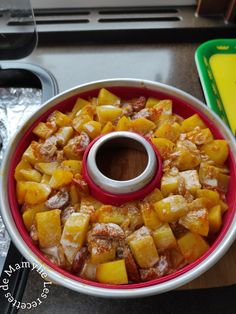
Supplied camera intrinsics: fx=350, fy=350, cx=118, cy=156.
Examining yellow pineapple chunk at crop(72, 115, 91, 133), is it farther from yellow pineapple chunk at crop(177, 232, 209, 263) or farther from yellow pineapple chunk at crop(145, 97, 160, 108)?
yellow pineapple chunk at crop(177, 232, 209, 263)

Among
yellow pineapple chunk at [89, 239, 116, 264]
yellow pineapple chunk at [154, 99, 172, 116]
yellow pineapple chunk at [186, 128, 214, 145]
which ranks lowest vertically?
yellow pineapple chunk at [89, 239, 116, 264]

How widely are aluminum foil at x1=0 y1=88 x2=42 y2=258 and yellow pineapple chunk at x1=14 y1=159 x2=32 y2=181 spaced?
19 centimetres

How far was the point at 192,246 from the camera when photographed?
534 millimetres

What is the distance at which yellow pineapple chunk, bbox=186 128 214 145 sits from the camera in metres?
0.62

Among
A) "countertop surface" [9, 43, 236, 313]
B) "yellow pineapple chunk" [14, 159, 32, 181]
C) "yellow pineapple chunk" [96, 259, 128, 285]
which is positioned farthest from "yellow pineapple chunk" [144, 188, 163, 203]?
"countertop surface" [9, 43, 236, 313]

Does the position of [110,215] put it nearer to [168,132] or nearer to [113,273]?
[113,273]

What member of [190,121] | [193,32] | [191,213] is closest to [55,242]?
[191,213]

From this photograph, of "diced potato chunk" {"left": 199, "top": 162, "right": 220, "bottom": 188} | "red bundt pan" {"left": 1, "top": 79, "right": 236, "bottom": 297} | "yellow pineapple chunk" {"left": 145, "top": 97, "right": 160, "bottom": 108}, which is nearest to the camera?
"red bundt pan" {"left": 1, "top": 79, "right": 236, "bottom": 297}

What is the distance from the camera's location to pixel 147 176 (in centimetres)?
56

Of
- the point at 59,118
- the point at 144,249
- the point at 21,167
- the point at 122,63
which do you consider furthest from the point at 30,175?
the point at 122,63

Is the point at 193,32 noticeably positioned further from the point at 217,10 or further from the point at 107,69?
the point at 107,69

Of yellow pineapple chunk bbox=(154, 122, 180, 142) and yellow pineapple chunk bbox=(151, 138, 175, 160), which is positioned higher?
yellow pineapple chunk bbox=(154, 122, 180, 142)

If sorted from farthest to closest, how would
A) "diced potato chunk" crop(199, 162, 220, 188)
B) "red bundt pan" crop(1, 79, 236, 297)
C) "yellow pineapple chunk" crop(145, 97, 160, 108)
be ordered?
"yellow pineapple chunk" crop(145, 97, 160, 108) → "diced potato chunk" crop(199, 162, 220, 188) → "red bundt pan" crop(1, 79, 236, 297)

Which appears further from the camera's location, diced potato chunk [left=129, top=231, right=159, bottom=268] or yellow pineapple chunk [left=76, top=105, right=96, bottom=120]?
yellow pineapple chunk [left=76, top=105, right=96, bottom=120]
